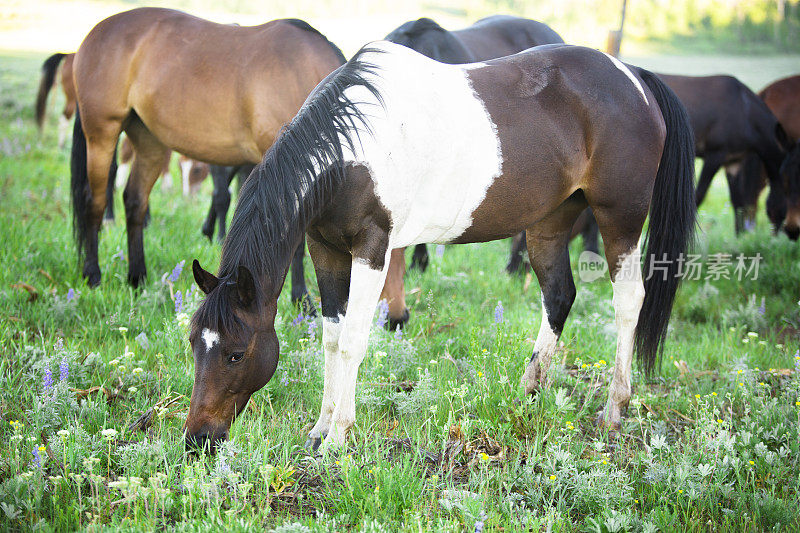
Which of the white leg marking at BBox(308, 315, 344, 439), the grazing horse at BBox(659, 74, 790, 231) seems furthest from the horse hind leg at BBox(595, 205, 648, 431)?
the grazing horse at BBox(659, 74, 790, 231)

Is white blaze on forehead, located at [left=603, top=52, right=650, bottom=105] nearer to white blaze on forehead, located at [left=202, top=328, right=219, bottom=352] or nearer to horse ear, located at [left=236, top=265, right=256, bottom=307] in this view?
horse ear, located at [left=236, top=265, right=256, bottom=307]

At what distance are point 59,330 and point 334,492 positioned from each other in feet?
7.90

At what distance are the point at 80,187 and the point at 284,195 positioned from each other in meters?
3.39

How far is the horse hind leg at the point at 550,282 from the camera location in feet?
11.6

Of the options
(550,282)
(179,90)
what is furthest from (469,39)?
(550,282)

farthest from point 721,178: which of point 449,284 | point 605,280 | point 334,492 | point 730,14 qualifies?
point 334,492

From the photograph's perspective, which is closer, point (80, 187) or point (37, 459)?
point (37, 459)

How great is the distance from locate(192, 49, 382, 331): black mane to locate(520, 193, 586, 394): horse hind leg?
1.38m

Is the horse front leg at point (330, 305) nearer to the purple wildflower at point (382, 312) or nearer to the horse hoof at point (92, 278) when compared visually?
the purple wildflower at point (382, 312)

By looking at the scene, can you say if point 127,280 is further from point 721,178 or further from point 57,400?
point 721,178

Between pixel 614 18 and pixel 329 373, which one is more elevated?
pixel 614 18

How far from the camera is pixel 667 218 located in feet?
11.8

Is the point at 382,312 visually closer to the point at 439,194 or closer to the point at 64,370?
the point at 439,194

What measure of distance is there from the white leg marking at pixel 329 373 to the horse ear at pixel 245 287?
604mm
